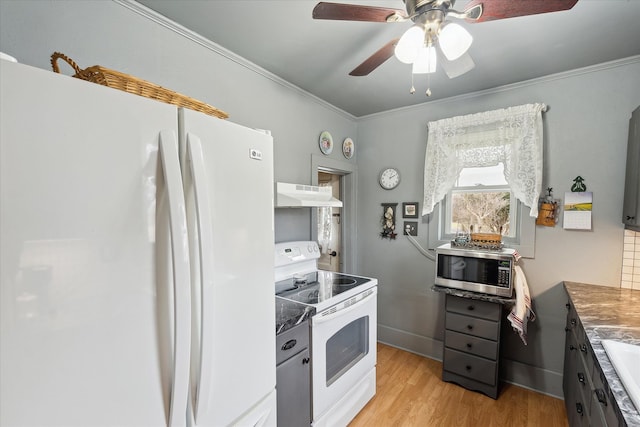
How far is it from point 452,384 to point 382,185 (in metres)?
1.96

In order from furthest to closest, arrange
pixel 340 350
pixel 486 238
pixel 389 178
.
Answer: pixel 389 178, pixel 486 238, pixel 340 350

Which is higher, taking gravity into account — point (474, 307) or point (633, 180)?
point (633, 180)

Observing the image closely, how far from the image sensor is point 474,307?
223 cm

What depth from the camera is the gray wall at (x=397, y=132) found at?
1311mm

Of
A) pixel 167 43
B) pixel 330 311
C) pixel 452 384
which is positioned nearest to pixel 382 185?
pixel 330 311

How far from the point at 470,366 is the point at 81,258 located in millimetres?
2688

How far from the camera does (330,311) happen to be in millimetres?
1675

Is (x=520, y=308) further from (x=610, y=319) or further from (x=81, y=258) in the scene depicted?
(x=81, y=258)

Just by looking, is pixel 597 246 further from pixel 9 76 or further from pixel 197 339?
pixel 9 76

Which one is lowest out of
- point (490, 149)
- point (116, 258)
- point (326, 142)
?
point (116, 258)

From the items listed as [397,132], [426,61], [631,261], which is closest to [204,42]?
[426,61]

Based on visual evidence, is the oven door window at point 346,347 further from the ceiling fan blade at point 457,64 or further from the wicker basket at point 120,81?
the ceiling fan blade at point 457,64

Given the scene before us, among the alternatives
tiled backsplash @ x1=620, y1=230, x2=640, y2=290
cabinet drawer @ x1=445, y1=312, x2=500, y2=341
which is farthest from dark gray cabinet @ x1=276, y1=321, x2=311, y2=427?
tiled backsplash @ x1=620, y1=230, x2=640, y2=290

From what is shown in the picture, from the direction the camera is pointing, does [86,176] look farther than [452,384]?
No
